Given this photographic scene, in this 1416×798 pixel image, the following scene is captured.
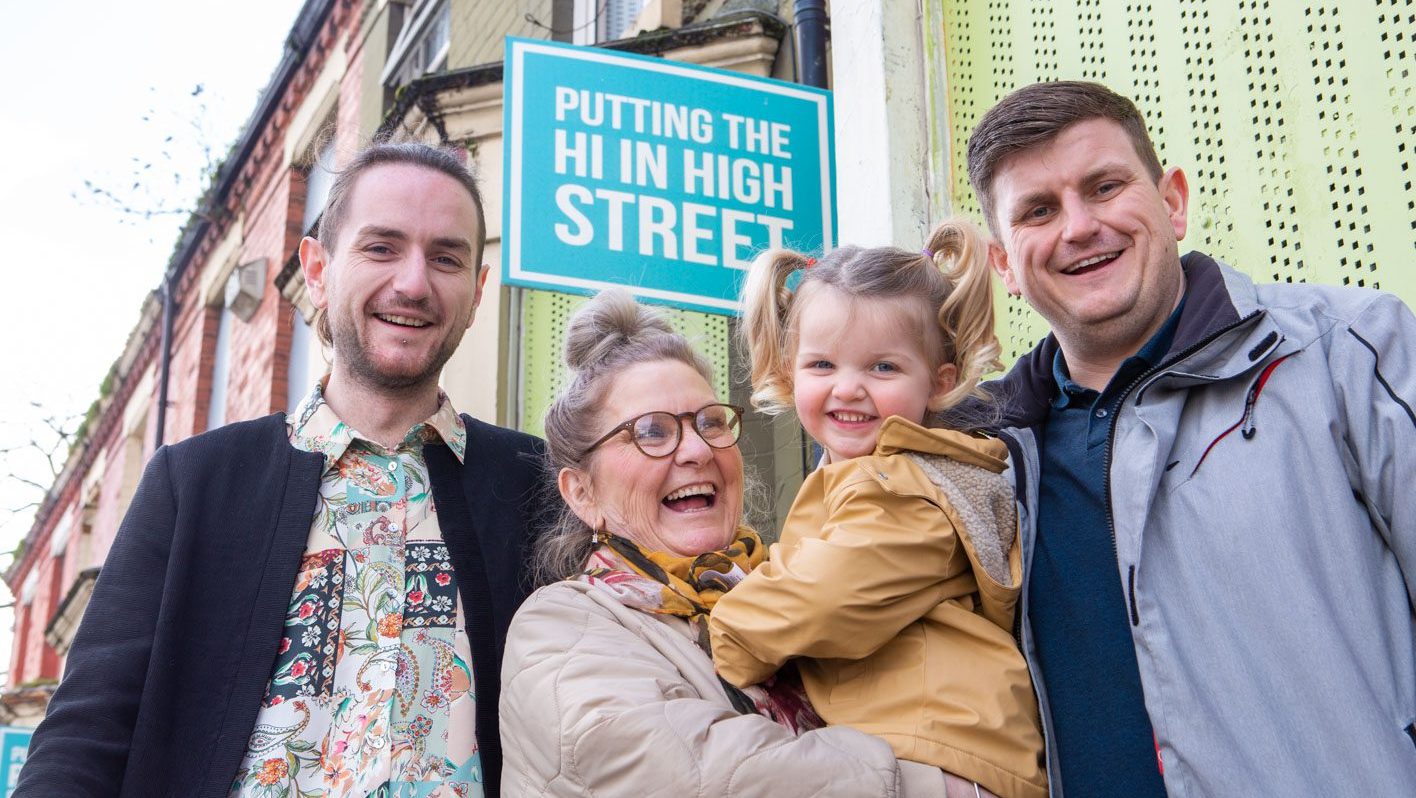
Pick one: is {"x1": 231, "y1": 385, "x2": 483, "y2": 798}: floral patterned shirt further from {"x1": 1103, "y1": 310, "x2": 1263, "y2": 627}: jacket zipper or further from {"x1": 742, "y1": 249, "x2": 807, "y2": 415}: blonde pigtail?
{"x1": 1103, "y1": 310, "x2": 1263, "y2": 627}: jacket zipper

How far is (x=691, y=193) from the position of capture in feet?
14.5

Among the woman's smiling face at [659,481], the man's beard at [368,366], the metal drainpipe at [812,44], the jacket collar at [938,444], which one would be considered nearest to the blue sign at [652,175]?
the metal drainpipe at [812,44]

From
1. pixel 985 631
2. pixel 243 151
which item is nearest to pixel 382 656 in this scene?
pixel 985 631

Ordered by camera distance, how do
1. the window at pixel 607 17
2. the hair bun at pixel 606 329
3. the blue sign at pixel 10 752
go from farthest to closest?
the window at pixel 607 17
the blue sign at pixel 10 752
the hair bun at pixel 606 329

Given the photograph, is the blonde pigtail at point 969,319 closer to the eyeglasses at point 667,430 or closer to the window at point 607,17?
the eyeglasses at point 667,430

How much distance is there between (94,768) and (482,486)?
2.98 feet

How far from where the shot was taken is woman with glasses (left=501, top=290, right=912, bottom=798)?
5.96 ft

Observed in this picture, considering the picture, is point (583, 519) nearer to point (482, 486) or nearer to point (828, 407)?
point (482, 486)

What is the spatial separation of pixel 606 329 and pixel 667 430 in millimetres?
352

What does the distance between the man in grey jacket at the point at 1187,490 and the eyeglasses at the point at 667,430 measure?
60cm

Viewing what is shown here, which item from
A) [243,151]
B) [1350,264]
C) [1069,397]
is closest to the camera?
[1069,397]

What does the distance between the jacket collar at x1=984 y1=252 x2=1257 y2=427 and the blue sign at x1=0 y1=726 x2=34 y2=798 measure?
22.9 ft

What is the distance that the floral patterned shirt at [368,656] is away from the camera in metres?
2.20

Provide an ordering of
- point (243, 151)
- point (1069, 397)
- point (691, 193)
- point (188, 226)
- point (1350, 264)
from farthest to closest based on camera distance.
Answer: point (188, 226)
point (243, 151)
point (691, 193)
point (1350, 264)
point (1069, 397)
